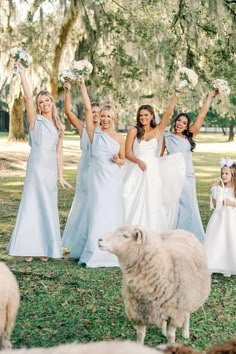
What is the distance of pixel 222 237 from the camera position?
695cm

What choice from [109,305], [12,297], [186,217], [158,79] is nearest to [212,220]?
[186,217]

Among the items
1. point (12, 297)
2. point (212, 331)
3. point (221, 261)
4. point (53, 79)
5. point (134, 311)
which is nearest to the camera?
point (12, 297)

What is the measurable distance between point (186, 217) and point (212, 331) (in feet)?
10.5

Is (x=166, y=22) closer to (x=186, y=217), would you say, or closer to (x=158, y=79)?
(x=158, y=79)

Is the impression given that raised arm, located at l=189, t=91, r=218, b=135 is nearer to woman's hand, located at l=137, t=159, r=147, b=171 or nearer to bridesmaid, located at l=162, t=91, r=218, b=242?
bridesmaid, located at l=162, t=91, r=218, b=242

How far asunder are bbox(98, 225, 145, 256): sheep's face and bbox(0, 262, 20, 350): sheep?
2.24ft

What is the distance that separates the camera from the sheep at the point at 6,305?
3.98 m

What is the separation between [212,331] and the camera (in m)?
5.09

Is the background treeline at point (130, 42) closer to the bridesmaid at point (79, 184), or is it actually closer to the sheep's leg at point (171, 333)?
the bridesmaid at point (79, 184)

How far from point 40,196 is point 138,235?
321 cm

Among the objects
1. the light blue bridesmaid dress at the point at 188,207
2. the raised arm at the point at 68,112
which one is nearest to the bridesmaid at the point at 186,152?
the light blue bridesmaid dress at the point at 188,207

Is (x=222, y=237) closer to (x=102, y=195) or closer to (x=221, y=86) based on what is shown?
(x=102, y=195)

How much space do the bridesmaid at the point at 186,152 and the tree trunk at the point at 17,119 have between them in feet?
58.9

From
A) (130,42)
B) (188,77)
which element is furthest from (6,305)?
(130,42)
